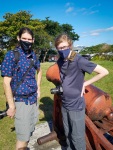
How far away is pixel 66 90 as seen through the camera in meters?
2.76

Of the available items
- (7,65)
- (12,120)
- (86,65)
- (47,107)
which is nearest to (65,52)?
(86,65)

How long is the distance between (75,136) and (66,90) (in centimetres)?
67

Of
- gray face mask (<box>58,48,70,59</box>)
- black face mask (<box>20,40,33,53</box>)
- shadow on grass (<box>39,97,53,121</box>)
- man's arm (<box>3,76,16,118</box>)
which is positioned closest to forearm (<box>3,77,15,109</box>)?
man's arm (<box>3,76,16,118</box>)

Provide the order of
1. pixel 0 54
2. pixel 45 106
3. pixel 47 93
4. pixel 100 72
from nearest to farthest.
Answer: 1. pixel 100 72
2. pixel 45 106
3. pixel 47 93
4. pixel 0 54

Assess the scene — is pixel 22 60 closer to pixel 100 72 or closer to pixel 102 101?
pixel 100 72

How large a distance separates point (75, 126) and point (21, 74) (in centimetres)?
97

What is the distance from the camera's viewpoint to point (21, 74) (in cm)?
266

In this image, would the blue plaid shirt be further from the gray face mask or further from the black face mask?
the gray face mask

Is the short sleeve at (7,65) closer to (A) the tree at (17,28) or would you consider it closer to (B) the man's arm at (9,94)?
(B) the man's arm at (9,94)

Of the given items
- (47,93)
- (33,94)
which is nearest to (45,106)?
(47,93)

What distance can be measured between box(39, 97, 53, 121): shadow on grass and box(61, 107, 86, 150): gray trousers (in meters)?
2.33

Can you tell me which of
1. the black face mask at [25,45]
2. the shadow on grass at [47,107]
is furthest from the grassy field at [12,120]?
the black face mask at [25,45]

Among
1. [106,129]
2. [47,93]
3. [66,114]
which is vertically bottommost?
[47,93]

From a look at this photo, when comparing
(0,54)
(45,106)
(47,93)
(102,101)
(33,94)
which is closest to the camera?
(33,94)
